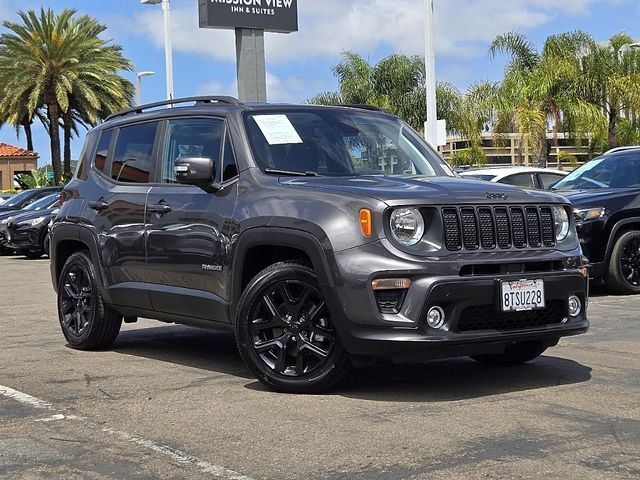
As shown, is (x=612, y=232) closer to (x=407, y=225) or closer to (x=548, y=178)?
(x=548, y=178)

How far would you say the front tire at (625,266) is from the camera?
12.0 metres

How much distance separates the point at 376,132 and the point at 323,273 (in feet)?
5.82

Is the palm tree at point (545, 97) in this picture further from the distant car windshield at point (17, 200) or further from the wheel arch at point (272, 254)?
the wheel arch at point (272, 254)

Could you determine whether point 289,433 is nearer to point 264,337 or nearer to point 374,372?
point 264,337

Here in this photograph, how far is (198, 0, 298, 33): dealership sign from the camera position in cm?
2764

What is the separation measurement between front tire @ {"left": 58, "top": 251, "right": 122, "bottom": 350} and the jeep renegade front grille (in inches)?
129

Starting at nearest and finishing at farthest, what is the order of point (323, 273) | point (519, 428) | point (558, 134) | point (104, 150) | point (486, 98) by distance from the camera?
point (519, 428) → point (323, 273) → point (104, 150) → point (486, 98) → point (558, 134)

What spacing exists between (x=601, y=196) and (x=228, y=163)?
607 centimetres

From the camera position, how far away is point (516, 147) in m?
42.8

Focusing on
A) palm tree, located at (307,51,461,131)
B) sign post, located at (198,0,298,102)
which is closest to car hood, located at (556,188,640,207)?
sign post, located at (198,0,298,102)

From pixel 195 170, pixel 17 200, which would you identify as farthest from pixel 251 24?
pixel 195 170

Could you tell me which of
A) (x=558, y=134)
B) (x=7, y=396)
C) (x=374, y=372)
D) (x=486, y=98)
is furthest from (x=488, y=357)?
(x=558, y=134)

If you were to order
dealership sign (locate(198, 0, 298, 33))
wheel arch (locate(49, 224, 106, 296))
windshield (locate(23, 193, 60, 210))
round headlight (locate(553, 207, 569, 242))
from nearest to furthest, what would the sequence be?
round headlight (locate(553, 207, 569, 242)), wheel arch (locate(49, 224, 106, 296)), windshield (locate(23, 193, 60, 210)), dealership sign (locate(198, 0, 298, 33))

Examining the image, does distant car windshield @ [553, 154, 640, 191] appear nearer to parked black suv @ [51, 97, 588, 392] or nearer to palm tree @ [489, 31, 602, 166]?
parked black suv @ [51, 97, 588, 392]
